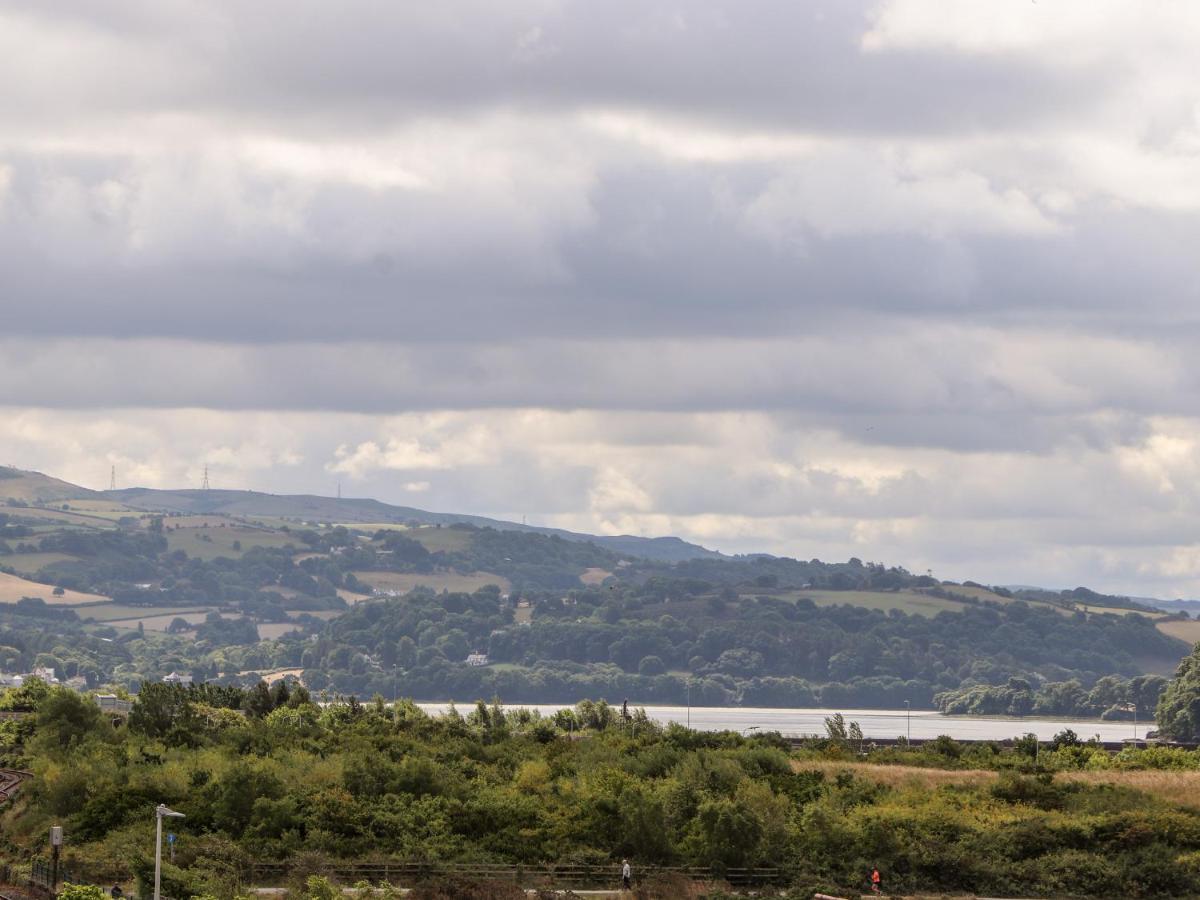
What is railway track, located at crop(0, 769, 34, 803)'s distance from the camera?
156850 mm

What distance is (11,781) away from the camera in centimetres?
16550

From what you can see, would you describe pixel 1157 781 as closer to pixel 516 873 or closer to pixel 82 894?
pixel 516 873

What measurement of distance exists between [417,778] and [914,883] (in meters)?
36.6

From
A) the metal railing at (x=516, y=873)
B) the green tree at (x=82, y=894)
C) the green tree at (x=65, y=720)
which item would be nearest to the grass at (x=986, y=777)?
the metal railing at (x=516, y=873)

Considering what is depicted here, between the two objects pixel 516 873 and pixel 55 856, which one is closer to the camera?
pixel 55 856

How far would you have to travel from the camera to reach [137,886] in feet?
346

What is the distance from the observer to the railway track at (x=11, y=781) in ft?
515

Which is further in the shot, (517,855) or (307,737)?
(307,737)

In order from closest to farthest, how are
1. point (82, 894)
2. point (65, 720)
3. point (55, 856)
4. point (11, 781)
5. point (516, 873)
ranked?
1. point (82, 894)
2. point (55, 856)
3. point (516, 873)
4. point (11, 781)
5. point (65, 720)

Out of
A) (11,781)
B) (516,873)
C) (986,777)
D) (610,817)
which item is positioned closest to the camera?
(516,873)

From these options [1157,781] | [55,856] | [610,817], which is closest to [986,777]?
[1157,781]

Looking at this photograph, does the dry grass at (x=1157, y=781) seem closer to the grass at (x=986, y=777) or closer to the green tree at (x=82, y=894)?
the grass at (x=986, y=777)

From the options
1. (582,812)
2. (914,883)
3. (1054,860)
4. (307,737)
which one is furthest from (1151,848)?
(307,737)

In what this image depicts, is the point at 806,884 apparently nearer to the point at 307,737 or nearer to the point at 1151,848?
the point at 1151,848
